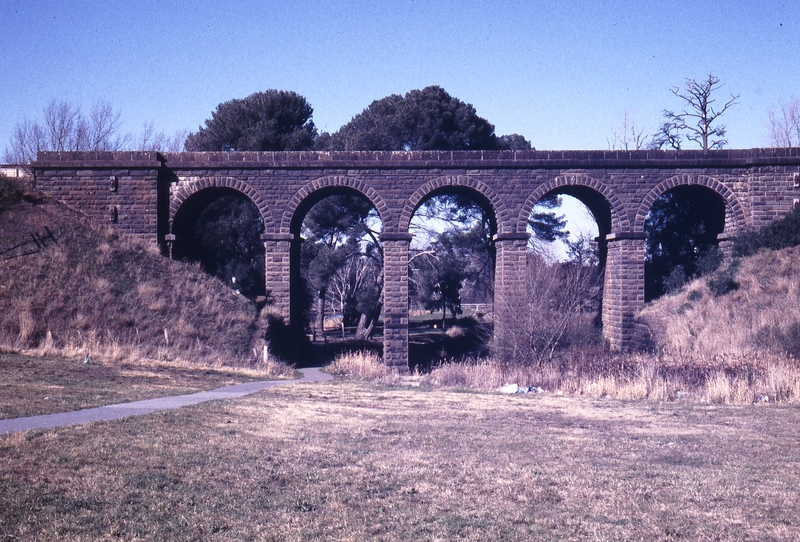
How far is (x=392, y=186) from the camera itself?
62.1 ft

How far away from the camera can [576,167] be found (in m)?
19.0

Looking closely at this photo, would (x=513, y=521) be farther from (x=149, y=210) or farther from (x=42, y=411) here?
(x=149, y=210)

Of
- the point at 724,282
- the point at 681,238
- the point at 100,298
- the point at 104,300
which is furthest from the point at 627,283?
the point at 100,298

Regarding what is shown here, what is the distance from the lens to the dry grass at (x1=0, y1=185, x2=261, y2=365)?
14688mm

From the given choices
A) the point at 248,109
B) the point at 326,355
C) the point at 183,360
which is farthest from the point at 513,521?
the point at 248,109

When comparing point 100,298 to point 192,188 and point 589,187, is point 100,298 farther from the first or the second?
point 589,187

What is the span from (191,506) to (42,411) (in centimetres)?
415

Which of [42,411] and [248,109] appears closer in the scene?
[42,411]

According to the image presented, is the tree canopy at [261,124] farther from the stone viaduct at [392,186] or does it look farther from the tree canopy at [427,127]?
the stone viaduct at [392,186]

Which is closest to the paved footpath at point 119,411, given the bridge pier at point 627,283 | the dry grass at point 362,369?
the dry grass at point 362,369

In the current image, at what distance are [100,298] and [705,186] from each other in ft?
56.7

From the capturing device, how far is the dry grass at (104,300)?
14.7 m

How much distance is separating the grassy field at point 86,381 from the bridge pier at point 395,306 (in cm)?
463

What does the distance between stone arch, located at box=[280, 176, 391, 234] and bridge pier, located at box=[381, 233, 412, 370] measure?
25.1 inches
